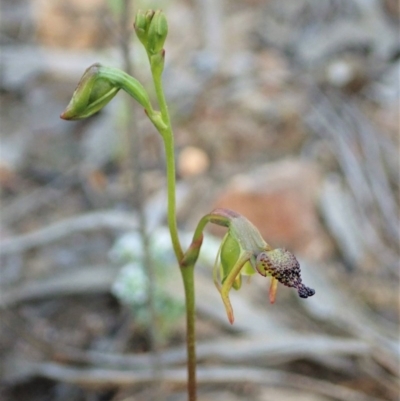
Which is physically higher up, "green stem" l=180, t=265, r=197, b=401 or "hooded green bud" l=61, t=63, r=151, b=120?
"hooded green bud" l=61, t=63, r=151, b=120

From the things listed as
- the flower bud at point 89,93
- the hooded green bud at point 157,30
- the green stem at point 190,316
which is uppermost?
the hooded green bud at point 157,30

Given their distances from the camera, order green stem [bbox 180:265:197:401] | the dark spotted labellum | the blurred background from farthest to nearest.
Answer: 1. the blurred background
2. green stem [bbox 180:265:197:401]
3. the dark spotted labellum

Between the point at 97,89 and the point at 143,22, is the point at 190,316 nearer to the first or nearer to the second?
the point at 97,89

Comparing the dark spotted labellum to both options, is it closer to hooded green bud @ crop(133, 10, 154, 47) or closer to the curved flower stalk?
the curved flower stalk

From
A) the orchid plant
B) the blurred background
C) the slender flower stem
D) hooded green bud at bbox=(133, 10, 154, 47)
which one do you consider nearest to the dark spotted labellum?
the orchid plant

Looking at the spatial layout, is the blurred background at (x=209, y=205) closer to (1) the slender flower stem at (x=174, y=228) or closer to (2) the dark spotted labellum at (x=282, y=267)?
(1) the slender flower stem at (x=174, y=228)

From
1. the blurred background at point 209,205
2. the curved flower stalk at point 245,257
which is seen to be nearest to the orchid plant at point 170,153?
the curved flower stalk at point 245,257

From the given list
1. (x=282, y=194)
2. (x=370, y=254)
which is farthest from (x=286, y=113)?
(x=370, y=254)

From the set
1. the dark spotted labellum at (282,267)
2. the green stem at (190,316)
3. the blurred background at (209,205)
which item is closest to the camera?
the dark spotted labellum at (282,267)
